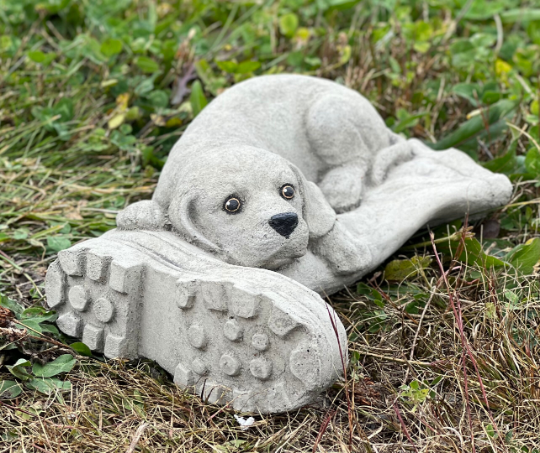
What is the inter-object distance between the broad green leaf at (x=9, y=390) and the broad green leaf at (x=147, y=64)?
243 centimetres

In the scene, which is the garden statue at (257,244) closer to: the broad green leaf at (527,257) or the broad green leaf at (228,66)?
the broad green leaf at (527,257)

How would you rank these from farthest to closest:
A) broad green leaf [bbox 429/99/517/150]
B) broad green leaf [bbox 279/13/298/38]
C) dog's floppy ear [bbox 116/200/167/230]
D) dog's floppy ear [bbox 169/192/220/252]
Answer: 1. broad green leaf [bbox 279/13/298/38]
2. broad green leaf [bbox 429/99/517/150]
3. dog's floppy ear [bbox 116/200/167/230]
4. dog's floppy ear [bbox 169/192/220/252]

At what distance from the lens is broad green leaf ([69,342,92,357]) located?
9.07ft

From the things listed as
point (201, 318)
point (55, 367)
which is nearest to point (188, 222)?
point (201, 318)

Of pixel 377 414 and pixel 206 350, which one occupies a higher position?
pixel 206 350

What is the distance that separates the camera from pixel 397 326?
9.78 ft

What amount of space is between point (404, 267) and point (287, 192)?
0.72 m

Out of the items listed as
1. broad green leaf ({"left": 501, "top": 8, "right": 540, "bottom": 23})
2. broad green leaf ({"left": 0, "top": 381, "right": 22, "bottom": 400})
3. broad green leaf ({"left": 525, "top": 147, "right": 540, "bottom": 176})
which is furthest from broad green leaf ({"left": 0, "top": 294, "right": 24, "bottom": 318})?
broad green leaf ({"left": 501, "top": 8, "right": 540, "bottom": 23})

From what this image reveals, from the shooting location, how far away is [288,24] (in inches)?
205

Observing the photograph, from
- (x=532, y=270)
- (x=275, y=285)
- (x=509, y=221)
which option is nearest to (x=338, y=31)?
(x=509, y=221)

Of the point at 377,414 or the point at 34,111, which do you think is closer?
the point at 377,414

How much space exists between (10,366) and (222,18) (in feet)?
11.6

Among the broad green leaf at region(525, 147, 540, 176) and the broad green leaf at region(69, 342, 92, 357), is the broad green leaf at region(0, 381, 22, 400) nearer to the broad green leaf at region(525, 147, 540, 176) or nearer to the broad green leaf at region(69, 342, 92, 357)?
the broad green leaf at region(69, 342, 92, 357)

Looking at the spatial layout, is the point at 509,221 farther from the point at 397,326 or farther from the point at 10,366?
the point at 10,366
